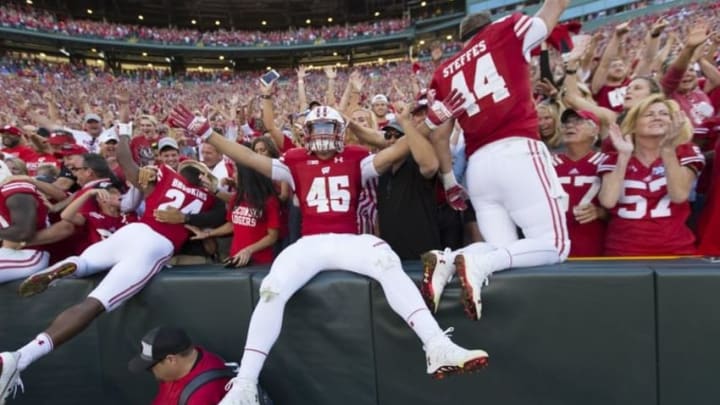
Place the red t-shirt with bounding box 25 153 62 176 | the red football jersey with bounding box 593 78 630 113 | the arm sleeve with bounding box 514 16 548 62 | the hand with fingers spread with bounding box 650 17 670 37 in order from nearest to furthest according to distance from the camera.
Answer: the arm sleeve with bounding box 514 16 548 62, the hand with fingers spread with bounding box 650 17 670 37, the red football jersey with bounding box 593 78 630 113, the red t-shirt with bounding box 25 153 62 176

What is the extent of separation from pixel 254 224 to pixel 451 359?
6.58ft

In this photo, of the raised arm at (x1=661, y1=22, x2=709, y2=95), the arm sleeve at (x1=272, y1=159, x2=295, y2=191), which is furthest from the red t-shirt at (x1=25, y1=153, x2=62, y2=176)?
the raised arm at (x1=661, y1=22, x2=709, y2=95)

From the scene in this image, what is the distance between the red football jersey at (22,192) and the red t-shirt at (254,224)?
4.64 ft

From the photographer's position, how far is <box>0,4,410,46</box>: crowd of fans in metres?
32.6

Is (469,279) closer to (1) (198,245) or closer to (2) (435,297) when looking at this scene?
(2) (435,297)

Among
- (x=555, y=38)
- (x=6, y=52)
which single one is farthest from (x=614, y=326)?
(x=6, y=52)

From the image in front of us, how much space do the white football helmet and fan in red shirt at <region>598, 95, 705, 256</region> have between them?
171 centimetres

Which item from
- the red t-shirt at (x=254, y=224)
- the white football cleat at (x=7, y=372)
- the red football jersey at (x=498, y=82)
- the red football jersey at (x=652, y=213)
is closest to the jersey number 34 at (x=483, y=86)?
the red football jersey at (x=498, y=82)

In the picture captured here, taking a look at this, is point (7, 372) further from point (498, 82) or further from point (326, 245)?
point (498, 82)

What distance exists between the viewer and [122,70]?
39.8 meters

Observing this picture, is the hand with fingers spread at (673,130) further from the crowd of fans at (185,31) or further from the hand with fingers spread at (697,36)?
the crowd of fans at (185,31)

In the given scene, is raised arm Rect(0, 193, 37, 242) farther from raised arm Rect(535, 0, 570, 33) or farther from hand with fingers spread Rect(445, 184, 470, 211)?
raised arm Rect(535, 0, 570, 33)

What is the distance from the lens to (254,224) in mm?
3553

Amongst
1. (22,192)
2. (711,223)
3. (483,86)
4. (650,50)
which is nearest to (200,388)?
(22,192)
